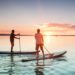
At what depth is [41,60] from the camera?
1870 centimetres

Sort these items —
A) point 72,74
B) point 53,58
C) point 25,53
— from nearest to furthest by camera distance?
1. point 72,74
2. point 53,58
3. point 25,53

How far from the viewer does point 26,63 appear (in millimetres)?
17109

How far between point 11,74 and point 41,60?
5744mm

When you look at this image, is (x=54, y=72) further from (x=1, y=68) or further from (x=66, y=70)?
(x=1, y=68)

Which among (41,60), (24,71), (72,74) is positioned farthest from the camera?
(41,60)

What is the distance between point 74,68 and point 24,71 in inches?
111

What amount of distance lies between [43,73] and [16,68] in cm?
214

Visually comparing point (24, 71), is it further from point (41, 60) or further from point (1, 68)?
point (41, 60)

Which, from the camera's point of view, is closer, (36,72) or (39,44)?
(36,72)

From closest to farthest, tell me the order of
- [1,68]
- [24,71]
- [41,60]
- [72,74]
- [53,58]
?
1. [72,74]
2. [24,71]
3. [1,68]
4. [41,60]
5. [53,58]

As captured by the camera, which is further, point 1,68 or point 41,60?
point 41,60

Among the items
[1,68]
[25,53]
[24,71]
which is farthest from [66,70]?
[25,53]

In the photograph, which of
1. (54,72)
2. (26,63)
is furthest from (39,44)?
(54,72)

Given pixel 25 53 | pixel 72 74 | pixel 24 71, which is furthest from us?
pixel 25 53
